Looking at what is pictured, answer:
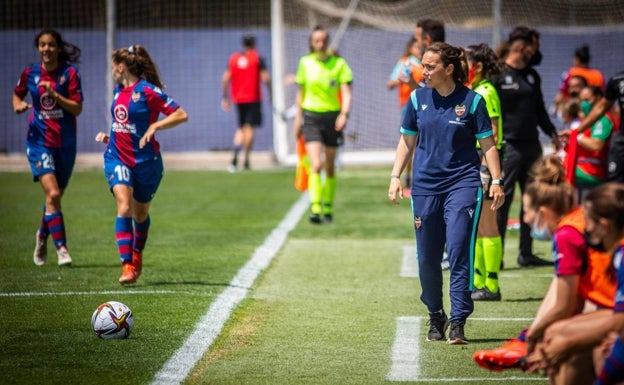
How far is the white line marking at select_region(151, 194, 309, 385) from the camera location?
669 cm

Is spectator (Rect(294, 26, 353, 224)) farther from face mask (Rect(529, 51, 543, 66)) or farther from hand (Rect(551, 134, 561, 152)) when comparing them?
hand (Rect(551, 134, 561, 152))

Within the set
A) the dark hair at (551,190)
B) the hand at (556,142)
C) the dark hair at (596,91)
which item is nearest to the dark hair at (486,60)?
the hand at (556,142)

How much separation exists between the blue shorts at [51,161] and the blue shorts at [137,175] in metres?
1.36

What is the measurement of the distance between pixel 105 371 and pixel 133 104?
349 centimetres

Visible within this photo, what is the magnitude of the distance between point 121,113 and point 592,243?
547cm

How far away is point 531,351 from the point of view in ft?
17.3

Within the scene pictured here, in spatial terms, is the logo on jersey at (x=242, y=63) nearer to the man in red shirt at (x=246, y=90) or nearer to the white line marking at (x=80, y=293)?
the man in red shirt at (x=246, y=90)

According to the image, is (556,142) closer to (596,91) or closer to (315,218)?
(596,91)

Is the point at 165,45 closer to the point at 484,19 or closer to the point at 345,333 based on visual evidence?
the point at 484,19

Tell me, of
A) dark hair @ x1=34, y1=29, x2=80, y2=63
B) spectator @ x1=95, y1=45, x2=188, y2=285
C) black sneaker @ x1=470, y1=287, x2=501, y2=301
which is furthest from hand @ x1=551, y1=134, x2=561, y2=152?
dark hair @ x1=34, y1=29, x2=80, y2=63

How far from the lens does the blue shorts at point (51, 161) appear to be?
10828mm

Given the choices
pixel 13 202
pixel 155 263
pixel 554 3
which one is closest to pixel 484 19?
pixel 554 3

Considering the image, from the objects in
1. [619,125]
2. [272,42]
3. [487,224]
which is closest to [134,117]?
[487,224]

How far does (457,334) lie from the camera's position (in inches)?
298
